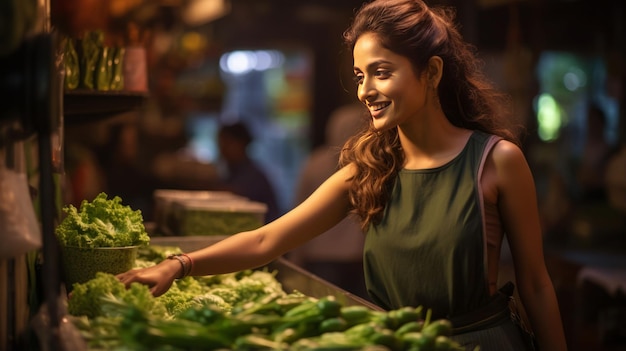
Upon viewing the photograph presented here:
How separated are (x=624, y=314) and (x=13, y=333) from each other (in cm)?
503

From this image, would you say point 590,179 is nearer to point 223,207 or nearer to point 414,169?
point 223,207

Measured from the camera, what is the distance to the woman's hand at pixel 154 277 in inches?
121

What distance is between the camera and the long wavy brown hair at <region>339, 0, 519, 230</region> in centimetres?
325

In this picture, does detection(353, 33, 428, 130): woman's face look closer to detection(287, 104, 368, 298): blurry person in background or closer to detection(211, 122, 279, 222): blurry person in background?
detection(287, 104, 368, 298): blurry person in background

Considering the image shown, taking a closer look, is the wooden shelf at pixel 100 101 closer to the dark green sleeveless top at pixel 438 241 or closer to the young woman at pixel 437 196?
the young woman at pixel 437 196

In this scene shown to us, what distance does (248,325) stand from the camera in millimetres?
2486

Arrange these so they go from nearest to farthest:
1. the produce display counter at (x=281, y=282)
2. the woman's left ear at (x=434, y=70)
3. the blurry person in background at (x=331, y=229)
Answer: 1. the produce display counter at (x=281, y=282)
2. the woman's left ear at (x=434, y=70)
3. the blurry person in background at (x=331, y=229)

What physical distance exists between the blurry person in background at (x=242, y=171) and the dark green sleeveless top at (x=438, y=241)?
17.2 ft

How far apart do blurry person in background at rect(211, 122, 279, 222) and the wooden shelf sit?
4.15 meters

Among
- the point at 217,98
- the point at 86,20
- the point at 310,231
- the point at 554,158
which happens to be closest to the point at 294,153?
the point at 217,98

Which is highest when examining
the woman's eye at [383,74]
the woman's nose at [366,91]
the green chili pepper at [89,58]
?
the green chili pepper at [89,58]

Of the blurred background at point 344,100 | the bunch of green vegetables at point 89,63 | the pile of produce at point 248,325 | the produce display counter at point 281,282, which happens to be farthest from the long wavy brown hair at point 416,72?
the bunch of green vegetables at point 89,63

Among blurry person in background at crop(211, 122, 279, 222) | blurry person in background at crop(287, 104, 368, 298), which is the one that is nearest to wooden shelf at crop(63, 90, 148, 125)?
blurry person in background at crop(287, 104, 368, 298)

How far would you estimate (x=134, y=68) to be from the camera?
4.51 metres
